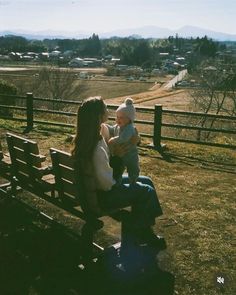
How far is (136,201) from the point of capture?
16.5 feet

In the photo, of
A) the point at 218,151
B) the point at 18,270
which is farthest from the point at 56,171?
the point at 218,151

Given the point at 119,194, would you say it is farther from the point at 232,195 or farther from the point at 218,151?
the point at 218,151

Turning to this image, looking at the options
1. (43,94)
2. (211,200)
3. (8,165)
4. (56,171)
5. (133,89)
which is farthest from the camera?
(133,89)

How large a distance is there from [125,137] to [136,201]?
0.91 meters

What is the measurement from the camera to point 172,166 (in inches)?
382

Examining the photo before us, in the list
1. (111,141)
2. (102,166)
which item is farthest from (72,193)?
(111,141)

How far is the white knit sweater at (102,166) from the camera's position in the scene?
183 inches

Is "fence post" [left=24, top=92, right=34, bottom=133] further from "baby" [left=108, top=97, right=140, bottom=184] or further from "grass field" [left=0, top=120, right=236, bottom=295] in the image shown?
"baby" [left=108, top=97, right=140, bottom=184]

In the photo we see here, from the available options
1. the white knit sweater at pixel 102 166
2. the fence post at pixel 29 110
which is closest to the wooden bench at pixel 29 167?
the white knit sweater at pixel 102 166

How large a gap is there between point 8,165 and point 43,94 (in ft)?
99.3

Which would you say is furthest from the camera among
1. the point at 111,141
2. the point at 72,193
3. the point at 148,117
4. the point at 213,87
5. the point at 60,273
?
the point at 148,117

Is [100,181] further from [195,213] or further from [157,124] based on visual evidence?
[157,124]

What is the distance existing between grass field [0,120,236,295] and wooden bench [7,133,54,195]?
1.06 metres

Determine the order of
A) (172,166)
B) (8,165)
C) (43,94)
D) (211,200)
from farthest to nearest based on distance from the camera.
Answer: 1. (43,94)
2. (172,166)
3. (211,200)
4. (8,165)
